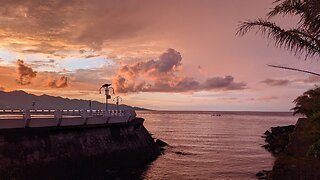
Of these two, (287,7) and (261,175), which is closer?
(287,7)

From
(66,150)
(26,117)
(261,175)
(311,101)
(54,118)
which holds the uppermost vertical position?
(311,101)

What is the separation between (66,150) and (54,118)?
7.96 ft

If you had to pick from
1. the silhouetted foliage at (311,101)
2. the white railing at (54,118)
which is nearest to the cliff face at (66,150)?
the white railing at (54,118)

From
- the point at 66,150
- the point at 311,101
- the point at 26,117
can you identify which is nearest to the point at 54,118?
the point at 66,150

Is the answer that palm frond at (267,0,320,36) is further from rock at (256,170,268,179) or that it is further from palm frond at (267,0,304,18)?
rock at (256,170,268,179)

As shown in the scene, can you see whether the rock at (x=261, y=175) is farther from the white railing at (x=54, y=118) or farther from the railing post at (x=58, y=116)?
the railing post at (x=58, y=116)

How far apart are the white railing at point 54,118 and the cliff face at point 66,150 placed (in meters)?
0.42

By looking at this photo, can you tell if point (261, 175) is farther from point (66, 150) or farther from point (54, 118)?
point (54, 118)

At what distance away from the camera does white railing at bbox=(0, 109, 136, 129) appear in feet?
77.5

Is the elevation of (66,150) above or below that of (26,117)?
below

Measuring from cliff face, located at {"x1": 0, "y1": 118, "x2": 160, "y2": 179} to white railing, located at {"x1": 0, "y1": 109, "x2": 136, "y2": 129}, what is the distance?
1.39 feet

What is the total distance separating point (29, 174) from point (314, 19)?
1859 centimetres

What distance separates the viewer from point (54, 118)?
26.7 meters

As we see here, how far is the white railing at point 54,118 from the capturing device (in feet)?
77.5
